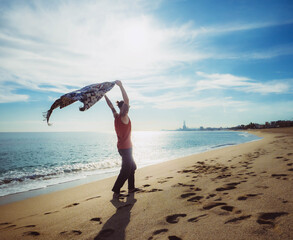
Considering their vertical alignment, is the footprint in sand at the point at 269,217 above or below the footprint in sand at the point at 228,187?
above

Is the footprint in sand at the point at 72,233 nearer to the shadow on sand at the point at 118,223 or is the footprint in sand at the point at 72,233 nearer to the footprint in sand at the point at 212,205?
the shadow on sand at the point at 118,223

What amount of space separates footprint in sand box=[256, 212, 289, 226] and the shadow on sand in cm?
201

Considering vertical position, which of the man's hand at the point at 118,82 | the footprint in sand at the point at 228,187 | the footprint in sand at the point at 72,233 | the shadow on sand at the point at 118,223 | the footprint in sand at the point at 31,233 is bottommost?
the footprint in sand at the point at 31,233

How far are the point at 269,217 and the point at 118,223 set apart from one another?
236 centimetres

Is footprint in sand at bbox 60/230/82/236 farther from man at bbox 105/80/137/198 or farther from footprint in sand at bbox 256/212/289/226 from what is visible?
footprint in sand at bbox 256/212/289/226

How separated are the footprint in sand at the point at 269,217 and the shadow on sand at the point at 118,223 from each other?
79.1 inches

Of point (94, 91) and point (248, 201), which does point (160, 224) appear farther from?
point (94, 91)

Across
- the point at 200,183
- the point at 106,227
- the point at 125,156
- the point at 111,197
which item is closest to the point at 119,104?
the point at 125,156

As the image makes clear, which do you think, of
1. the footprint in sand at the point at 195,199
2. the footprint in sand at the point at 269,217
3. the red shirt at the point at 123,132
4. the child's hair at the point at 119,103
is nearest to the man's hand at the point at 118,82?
the child's hair at the point at 119,103

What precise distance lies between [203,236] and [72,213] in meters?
2.80

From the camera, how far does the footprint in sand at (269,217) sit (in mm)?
2498

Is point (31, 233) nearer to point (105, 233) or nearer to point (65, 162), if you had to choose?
point (105, 233)

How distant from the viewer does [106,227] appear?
2975 millimetres

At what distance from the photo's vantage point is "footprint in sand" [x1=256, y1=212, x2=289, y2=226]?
8.20 ft
